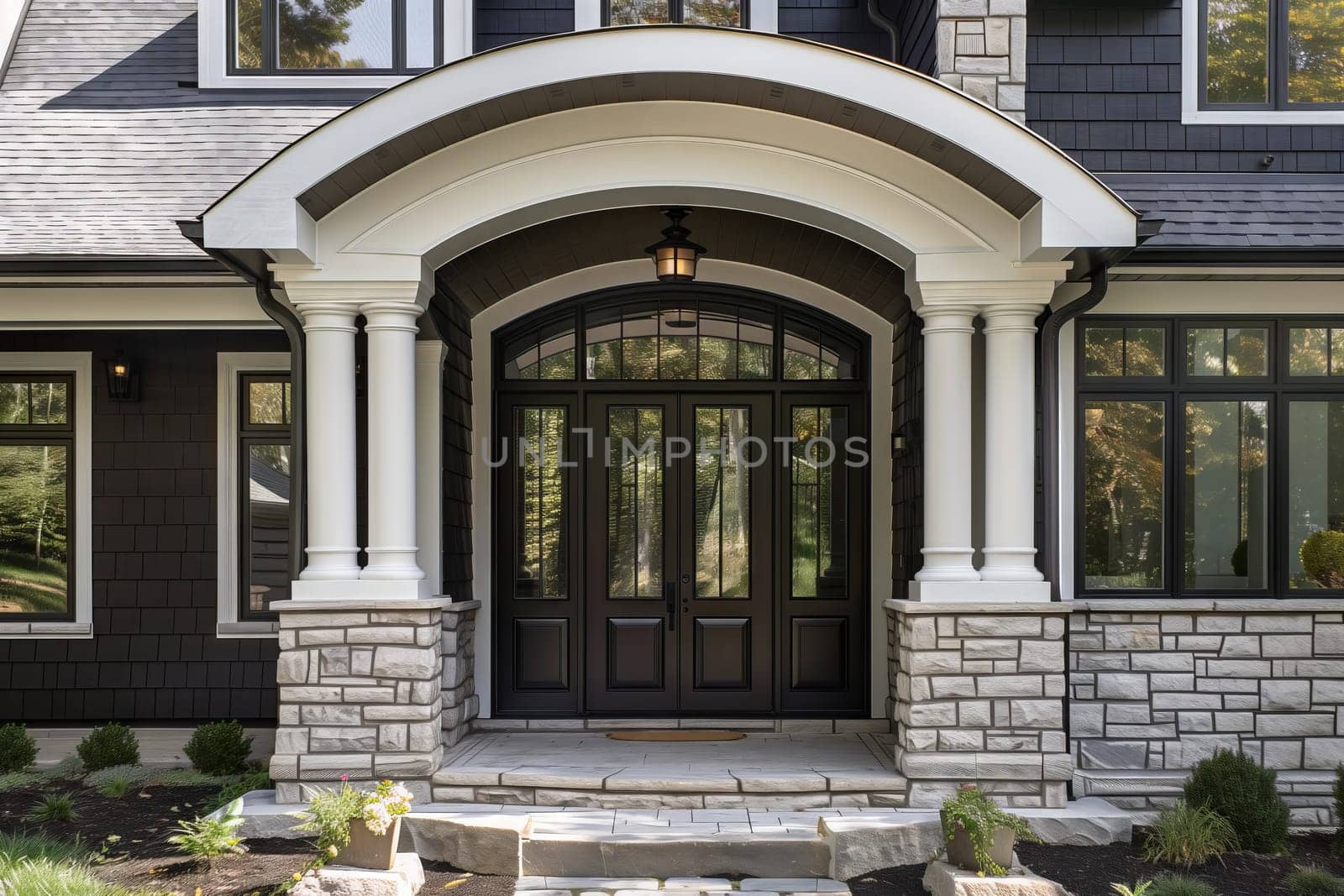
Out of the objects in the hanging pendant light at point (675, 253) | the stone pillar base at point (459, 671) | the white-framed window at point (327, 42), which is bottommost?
the stone pillar base at point (459, 671)

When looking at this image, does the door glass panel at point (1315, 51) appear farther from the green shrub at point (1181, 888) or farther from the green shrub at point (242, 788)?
the green shrub at point (242, 788)

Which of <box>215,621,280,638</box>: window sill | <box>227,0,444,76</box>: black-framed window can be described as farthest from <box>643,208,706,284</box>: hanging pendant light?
<box>215,621,280,638</box>: window sill

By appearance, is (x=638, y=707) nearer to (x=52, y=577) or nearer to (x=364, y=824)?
(x=364, y=824)

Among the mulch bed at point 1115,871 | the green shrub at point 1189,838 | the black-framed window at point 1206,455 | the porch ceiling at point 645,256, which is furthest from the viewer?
the porch ceiling at point 645,256

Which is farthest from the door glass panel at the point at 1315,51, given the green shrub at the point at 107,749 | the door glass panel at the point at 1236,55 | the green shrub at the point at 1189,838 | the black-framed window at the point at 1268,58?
the green shrub at the point at 107,749

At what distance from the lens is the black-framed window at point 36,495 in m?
7.61

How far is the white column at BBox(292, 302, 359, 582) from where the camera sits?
5941 millimetres

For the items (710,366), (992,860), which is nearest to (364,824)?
(992,860)

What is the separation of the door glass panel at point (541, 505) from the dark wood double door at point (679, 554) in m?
0.20

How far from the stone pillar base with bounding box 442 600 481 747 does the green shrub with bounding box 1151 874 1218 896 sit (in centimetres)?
366

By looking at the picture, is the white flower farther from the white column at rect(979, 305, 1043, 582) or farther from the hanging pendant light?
the hanging pendant light

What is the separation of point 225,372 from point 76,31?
2787mm

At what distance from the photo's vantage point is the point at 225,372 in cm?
760

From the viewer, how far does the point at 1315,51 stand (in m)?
6.83
